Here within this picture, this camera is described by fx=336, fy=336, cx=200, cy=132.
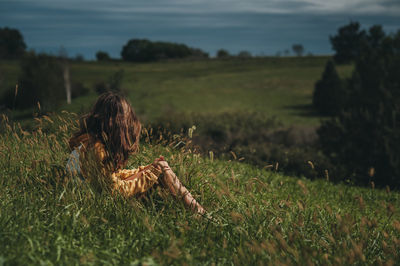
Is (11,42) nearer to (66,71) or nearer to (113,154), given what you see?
(66,71)

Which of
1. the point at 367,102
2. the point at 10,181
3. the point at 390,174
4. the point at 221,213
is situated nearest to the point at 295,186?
the point at 221,213

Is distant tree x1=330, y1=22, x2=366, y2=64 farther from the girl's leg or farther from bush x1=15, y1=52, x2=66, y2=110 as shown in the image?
the girl's leg

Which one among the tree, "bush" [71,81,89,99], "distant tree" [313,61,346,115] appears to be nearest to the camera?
the tree

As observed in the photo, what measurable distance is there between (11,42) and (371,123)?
81907mm

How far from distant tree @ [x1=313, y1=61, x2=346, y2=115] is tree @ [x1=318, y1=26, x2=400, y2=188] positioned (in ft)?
67.2

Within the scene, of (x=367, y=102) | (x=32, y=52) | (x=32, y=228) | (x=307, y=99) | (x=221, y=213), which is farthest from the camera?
(x=307, y=99)

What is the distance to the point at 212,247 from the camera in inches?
111

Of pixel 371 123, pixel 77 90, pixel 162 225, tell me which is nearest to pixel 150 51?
pixel 77 90

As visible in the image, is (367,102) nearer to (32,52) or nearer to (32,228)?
(32,228)

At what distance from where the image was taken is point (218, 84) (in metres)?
55.5

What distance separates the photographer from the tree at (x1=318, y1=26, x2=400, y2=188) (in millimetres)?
11617

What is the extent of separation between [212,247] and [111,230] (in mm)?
885

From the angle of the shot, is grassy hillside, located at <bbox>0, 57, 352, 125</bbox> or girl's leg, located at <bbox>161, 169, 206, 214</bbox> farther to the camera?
grassy hillside, located at <bbox>0, 57, 352, 125</bbox>

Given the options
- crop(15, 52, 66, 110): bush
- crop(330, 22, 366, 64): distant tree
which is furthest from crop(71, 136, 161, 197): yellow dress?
crop(330, 22, 366, 64): distant tree
